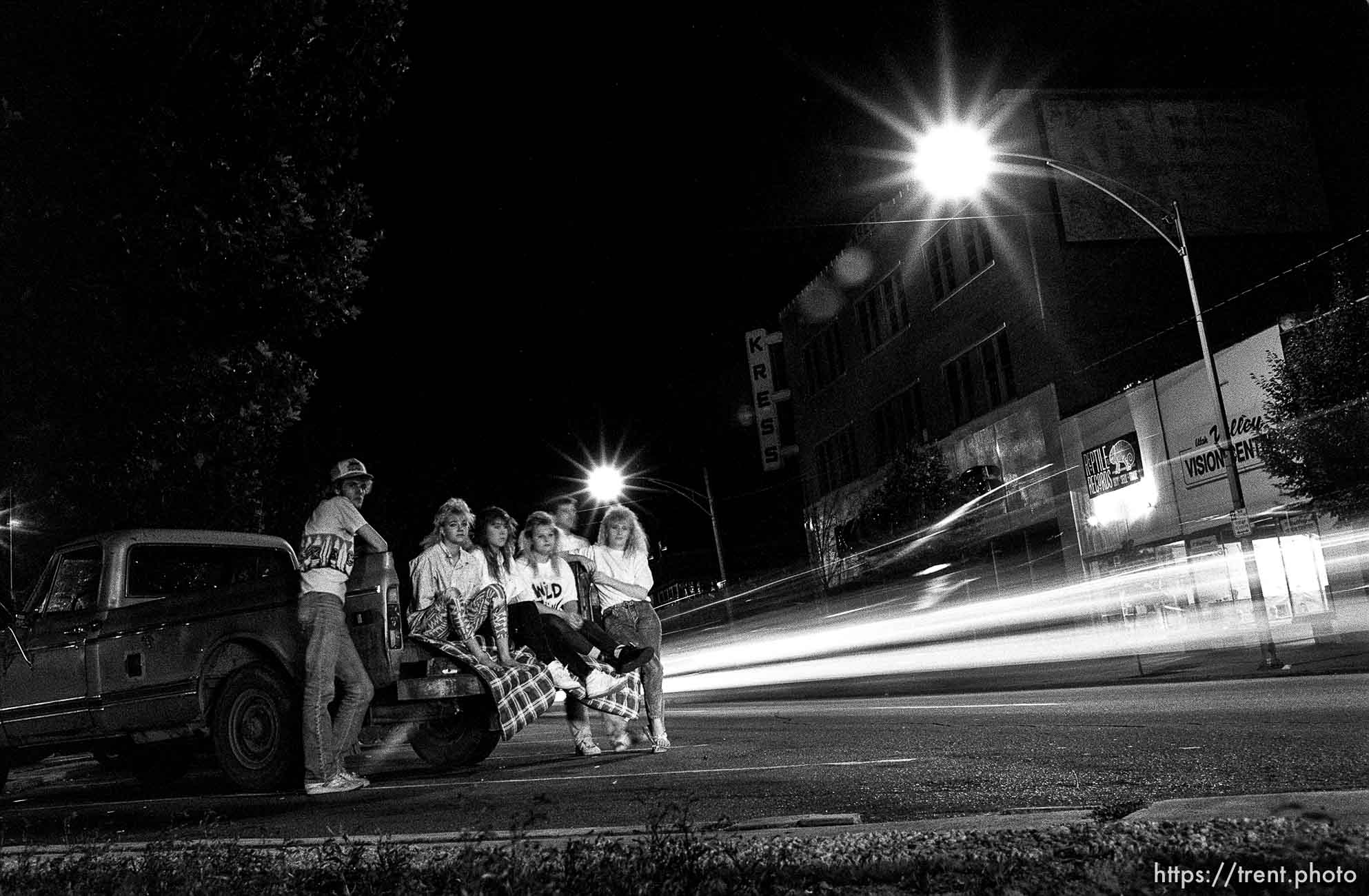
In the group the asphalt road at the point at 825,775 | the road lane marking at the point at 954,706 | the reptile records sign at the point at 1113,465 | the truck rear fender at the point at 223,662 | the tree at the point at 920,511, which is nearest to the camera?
the asphalt road at the point at 825,775

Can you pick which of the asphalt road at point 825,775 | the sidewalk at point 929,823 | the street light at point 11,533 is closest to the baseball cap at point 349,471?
the asphalt road at point 825,775

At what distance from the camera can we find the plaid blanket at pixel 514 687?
8750mm

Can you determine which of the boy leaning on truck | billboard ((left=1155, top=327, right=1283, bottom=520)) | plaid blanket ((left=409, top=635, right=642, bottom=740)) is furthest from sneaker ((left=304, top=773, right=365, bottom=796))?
billboard ((left=1155, top=327, right=1283, bottom=520))

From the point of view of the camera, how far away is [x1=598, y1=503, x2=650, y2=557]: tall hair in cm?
940

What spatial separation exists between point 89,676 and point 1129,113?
27651 millimetres

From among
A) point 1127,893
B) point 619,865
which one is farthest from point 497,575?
point 1127,893

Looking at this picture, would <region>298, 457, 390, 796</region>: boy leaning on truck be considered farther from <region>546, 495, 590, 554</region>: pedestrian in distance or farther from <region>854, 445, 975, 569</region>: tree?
<region>854, 445, 975, 569</region>: tree

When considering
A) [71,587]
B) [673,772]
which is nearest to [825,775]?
[673,772]

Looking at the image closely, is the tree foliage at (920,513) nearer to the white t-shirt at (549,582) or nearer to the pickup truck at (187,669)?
the white t-shirt at (549,582)

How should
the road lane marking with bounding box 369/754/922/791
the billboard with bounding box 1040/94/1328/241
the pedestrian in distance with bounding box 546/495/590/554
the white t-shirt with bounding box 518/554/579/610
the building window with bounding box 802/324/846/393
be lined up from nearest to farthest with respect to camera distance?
1. the road lane marking with bounding box 369/754/922/791
2. the white t-shirt with bounding box 518/554/579/610
3. the pedestrian in distance with bounding box 546/495/590/554
4. the billboard with bounding box 1040/94/1328/241
5. the building window with bounding box 802/324/846/393

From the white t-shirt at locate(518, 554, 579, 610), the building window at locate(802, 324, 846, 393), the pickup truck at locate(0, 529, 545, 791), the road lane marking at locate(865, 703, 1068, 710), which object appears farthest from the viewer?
the building window at locate(802, 324, 846, 393)

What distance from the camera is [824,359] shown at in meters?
45.1

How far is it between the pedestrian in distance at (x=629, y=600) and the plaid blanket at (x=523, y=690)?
0.52 feet

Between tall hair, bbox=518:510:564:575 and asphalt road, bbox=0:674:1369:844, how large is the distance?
1.49 m
